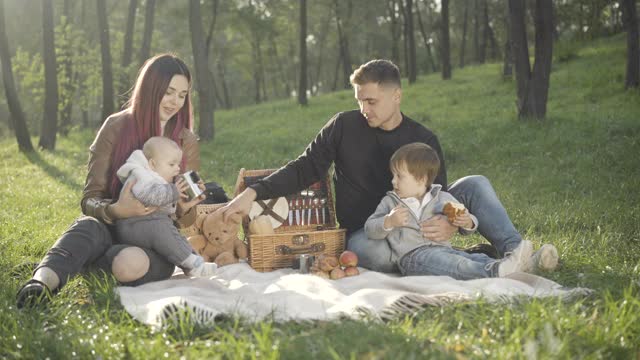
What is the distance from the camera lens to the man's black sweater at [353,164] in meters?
5.66

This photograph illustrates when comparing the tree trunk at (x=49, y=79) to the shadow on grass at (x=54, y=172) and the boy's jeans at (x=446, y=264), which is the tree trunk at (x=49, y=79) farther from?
the boy's jeans at (x=446, y=264)

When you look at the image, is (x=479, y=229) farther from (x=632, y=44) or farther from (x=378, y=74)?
(x=632, y=44)

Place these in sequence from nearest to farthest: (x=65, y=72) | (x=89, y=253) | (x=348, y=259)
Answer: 1. (x=89, y=253)
2. (x=348, y=259)
3. (x=65, y=72)

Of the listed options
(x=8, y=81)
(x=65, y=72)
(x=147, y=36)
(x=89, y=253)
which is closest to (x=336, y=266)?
(x=89, y=253)

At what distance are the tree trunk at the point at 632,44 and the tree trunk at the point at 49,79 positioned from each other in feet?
44.2

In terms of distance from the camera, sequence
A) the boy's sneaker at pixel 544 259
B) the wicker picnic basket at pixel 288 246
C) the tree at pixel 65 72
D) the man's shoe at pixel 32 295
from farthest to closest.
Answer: the tree at pixel 65 72 < the wicker picnic basket at pixel 288 246 < the boy's sneaker at pixel 544 259 < the man's shoe at pixel 32 295

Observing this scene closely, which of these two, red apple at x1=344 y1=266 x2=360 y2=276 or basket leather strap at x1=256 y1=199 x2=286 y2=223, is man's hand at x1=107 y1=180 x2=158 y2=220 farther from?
red apple at x1=344 y1=266 x2=360 y2=276

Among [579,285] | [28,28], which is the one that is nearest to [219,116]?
[28,28]

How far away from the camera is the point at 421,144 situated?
5.19 meters

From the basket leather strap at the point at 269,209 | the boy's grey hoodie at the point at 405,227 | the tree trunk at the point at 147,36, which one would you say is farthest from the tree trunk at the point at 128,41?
the boy's grey hoodie at the point at 405,227

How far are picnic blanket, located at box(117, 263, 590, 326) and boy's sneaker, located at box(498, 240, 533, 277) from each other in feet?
0.36

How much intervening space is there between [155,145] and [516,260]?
2.75m

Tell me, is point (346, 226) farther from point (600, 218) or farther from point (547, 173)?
point (547, 173)

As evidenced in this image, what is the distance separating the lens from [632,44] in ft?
47.0
